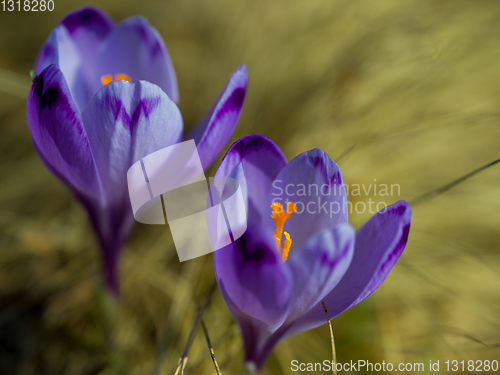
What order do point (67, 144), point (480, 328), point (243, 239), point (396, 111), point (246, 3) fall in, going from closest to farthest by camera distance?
point (243, 239) → point (67, 144) → point (480, 328) → point (396, 111) → point (246, 3)

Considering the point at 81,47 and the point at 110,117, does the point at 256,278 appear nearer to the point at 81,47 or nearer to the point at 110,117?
the point at 110,117

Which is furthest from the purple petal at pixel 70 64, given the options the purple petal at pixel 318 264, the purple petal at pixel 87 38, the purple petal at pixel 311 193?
the purple petal at pixel 318 264

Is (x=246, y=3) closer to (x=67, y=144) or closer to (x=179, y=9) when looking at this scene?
(x=179, y=9)

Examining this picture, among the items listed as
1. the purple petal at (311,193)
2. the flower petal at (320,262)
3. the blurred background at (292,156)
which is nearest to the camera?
the flower petal at (320,262)

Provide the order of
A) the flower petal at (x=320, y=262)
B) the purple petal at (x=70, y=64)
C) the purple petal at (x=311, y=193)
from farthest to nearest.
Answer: the purple petal at (x=70, y=64)
the purple petal at (x=311, y=193)
the flower petal at (x=320, y=262)

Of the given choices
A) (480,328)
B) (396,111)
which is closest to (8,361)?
(480,328)

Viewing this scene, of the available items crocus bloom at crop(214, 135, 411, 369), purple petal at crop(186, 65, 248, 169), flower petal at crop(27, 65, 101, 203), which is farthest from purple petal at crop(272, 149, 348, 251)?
flower petal at crop(27, 65, 101, 203)

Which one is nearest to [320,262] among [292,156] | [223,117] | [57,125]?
[223,117]

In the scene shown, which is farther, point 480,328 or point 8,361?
point 480,328

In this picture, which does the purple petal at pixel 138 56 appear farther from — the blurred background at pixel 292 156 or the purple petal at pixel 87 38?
the blurred background at pixel 292 156
